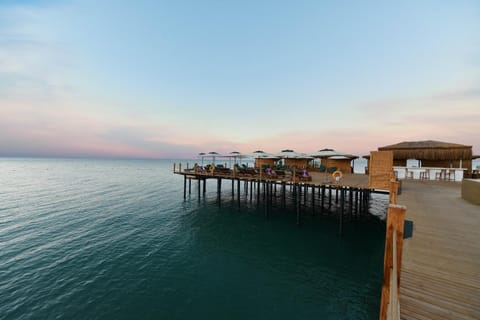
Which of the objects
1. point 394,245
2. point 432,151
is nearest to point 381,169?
point 394,245

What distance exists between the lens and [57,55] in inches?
695

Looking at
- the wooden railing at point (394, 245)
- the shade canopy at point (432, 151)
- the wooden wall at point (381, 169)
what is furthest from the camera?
the shade canopy at point (432, 151)

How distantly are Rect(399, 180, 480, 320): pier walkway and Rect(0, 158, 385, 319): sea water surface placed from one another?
414 centimetres

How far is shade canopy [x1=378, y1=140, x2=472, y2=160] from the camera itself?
1669 centimetres

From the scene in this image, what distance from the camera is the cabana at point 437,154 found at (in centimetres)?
1675

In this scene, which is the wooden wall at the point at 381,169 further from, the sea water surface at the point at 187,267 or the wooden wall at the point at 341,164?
the wooden wall at the point at 341,164

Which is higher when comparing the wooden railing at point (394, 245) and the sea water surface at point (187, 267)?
the wooden railing at point (394, 245)

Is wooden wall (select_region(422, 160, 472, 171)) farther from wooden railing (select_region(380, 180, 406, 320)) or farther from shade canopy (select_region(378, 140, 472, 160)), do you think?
wooden railing (select_region(380, 180, 406, 320))

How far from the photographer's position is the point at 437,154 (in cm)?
1770

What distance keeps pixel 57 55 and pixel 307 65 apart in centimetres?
2657

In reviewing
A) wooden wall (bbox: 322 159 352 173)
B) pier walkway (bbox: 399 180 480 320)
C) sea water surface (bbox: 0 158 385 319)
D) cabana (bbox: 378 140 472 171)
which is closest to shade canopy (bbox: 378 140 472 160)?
cabana (bbox: 378 140 472 171)

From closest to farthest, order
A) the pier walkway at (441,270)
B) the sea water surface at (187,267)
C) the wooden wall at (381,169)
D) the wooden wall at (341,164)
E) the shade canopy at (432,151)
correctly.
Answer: the pier walkway at (441,270), the sea water surface at (187,267), the wooden wall at (381,169), the shade canopy at (432,151), the wooden wall at (341,164)

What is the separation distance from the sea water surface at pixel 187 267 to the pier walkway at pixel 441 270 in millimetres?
4140

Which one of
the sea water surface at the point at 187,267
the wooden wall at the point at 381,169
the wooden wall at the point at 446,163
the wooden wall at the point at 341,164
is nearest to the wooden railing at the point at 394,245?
the sea water surface at the point at 187,267
